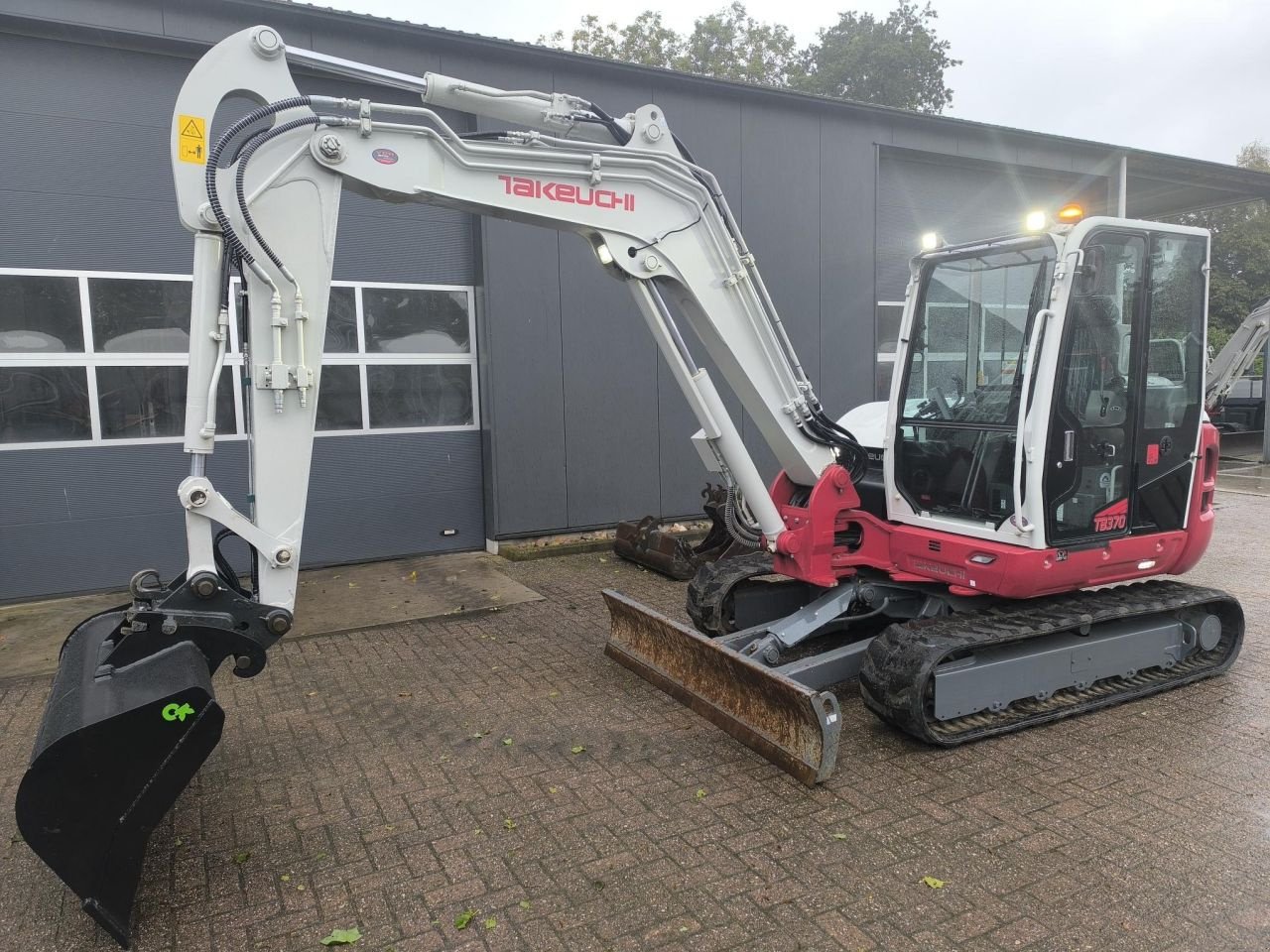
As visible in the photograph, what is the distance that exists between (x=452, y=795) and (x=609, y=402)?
20.4 ft

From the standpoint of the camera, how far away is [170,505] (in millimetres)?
8070

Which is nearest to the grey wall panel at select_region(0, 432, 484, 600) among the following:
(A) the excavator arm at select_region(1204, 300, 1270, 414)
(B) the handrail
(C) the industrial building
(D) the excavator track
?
(C) the industrial building

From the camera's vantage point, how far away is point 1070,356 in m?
4.56

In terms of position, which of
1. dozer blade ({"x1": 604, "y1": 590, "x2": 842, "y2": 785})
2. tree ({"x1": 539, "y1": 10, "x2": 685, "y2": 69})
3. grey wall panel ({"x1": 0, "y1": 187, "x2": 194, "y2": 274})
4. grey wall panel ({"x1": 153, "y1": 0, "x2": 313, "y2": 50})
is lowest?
dozer blade ({"x1": 604, "y1": 590, "x2": 842, "y2": 785})

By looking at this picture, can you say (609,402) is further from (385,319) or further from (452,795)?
(452,795)

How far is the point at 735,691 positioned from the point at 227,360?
602 centimetres

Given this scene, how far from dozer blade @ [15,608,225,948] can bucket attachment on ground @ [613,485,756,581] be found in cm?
534

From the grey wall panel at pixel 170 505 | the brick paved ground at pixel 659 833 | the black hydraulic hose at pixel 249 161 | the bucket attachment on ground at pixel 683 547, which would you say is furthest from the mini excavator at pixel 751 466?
the grey wall panel at pixel 170 505

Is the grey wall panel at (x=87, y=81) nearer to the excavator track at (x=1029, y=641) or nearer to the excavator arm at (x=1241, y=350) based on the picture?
the excavator track at (x=1029, y=641)

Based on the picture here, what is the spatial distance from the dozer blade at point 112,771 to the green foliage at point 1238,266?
123ft

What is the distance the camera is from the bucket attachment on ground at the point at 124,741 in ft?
9.38

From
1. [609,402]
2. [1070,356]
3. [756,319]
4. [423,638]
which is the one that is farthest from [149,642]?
[609,402]

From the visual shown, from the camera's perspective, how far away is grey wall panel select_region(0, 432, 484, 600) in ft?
24.9

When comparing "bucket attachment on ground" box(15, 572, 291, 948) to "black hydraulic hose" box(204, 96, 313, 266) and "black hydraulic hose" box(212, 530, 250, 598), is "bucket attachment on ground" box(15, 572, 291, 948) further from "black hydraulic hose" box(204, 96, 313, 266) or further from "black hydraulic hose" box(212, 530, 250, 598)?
"black hydraulic hose" box(204, 96, 313, 266)
